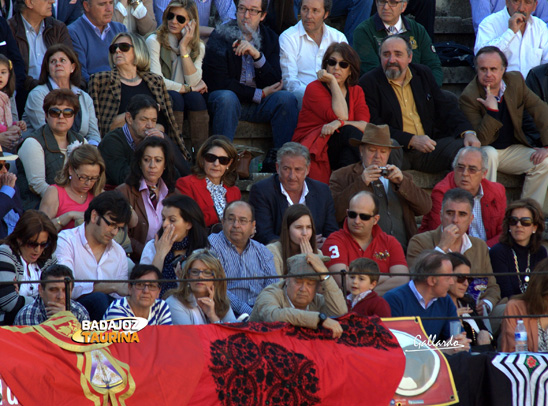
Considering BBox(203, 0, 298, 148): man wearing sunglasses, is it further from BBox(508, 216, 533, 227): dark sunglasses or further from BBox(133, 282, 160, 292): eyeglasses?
BBox(133, 282, 160, 292): eyeglasses

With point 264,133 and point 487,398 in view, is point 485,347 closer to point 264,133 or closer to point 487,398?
point 487,398

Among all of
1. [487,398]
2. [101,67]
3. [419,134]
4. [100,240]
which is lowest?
[487,398]

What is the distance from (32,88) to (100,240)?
2237 millimetres

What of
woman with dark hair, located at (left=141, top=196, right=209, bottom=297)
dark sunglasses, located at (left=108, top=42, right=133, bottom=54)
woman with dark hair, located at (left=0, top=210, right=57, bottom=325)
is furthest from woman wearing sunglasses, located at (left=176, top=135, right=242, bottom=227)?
woman with dark hair, located at (left=0, top=210, right=57, bottom=325)

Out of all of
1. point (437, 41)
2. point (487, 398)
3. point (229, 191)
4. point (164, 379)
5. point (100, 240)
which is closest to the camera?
point (164, 379)

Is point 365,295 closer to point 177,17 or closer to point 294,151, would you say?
point 294,151

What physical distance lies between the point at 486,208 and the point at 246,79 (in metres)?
2.47

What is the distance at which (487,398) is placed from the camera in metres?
5.34

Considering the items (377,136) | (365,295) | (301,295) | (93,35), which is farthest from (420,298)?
(93,35)

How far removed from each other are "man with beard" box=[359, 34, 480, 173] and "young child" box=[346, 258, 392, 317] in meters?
2.55

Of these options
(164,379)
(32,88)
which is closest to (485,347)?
(164,379)

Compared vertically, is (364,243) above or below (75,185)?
below

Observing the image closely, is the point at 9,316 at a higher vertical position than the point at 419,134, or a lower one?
lower

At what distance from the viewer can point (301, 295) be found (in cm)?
558
